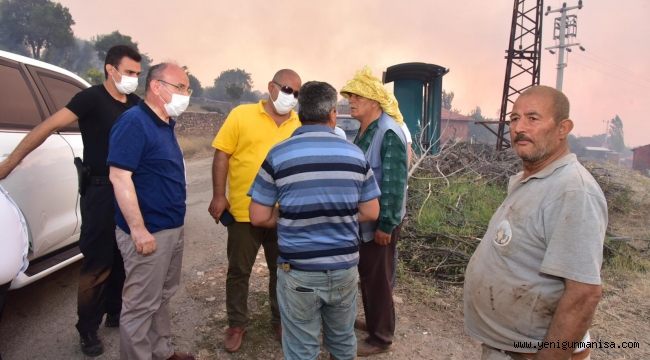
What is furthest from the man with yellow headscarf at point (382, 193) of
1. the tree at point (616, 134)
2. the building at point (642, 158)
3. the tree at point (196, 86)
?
the tree at point (616, 134)

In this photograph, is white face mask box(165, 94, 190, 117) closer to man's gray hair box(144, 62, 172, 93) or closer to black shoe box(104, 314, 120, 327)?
man's gray hair box(144, 62, 172, 93)

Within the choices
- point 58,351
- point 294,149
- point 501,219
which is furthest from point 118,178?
point 501,219

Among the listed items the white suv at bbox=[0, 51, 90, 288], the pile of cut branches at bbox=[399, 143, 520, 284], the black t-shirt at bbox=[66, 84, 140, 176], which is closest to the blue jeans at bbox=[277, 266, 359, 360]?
the black t-shirt at bbox=[66, 84, 140, 176]

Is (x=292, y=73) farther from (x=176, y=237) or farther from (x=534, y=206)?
(x=534, y=206)

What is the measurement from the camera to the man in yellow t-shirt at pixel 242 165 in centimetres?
291

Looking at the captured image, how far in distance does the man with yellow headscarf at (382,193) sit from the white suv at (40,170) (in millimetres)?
2288

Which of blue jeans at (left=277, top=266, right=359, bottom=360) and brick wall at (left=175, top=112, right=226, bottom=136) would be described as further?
brick wall at (left=175, top=112, right=226, bottom=136)

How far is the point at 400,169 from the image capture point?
2770 mm

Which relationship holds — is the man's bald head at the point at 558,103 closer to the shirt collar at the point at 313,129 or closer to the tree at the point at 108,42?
the shirt collar at the point at 313,129

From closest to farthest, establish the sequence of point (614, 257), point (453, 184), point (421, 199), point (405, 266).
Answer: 1. point (405, 266)
2. point (614, 257)
3. point (421, 199)
4. point (453, 184)

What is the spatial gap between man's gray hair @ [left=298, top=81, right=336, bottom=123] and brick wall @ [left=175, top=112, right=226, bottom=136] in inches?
768

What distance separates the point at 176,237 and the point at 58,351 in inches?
51.6

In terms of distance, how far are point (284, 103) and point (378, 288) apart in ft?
5.01

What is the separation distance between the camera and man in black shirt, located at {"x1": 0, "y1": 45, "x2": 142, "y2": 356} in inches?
104
